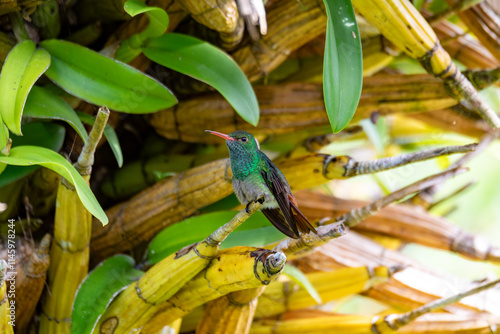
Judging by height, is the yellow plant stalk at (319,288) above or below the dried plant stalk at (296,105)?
below

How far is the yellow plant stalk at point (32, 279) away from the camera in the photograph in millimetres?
601

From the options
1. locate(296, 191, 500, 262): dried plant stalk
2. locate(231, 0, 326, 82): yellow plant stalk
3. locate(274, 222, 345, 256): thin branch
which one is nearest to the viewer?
locate(274, 222, 345, 256): thin branch

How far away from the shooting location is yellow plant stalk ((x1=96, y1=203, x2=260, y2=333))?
53 cm

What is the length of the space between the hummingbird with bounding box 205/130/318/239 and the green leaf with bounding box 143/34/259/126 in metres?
0.09

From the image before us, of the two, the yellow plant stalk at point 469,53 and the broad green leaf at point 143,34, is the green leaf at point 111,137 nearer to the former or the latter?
the broad green leaf at point 143,34

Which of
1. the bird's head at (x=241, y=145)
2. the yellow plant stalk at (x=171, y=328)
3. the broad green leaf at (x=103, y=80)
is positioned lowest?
the yellow plant stalk at (x=171, y=328)

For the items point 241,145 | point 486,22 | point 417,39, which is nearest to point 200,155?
point 241,145

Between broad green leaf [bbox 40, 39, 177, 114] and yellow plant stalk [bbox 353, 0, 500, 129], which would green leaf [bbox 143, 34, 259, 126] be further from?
yellow plant stalk [bbox 353, 0, 500, 129]

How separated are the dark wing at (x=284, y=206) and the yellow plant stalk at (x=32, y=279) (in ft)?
0.87

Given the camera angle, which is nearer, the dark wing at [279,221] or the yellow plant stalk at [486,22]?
the dark wing at [279,221]

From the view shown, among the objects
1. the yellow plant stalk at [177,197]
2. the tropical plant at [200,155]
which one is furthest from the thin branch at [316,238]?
the yellow plant stalk at [177,197]

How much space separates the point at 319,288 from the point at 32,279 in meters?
0.38

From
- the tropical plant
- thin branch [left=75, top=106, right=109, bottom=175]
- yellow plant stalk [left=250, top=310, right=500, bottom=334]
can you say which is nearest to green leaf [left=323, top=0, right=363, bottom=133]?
the tropical plant

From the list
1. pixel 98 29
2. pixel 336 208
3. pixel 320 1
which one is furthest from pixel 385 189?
pixel 98 29
